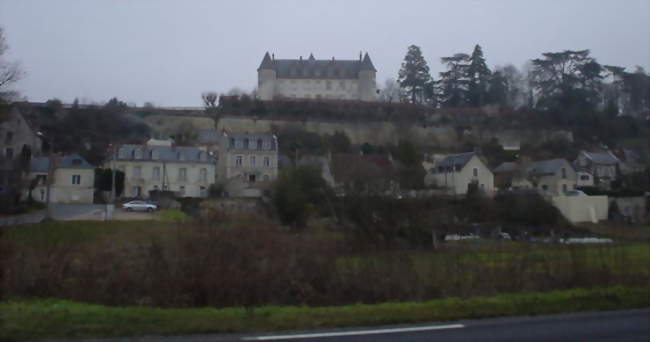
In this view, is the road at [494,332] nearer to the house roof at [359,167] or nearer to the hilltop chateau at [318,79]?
the house roof at [359,167]

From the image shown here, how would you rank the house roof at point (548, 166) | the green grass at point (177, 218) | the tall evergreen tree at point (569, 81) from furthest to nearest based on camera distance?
the tall evergreen tree at point (569, 81) → the house roof at point (548, 166) → the green grass at point (177, 218)

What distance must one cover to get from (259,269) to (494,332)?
3585 millimetres

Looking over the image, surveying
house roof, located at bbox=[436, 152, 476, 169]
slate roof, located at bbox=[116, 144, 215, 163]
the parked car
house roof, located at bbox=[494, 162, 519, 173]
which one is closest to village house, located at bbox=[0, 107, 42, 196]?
slate roof, located at bbox=[116, 144, 215, 163]

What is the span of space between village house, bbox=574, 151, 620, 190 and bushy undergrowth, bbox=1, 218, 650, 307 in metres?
38.4

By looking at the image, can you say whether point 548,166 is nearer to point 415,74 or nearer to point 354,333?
point 415,74

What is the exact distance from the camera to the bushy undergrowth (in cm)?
789

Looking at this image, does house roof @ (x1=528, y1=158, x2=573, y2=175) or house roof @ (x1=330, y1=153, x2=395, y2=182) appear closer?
house roof @ (x1=330, y1=153, x2=395, y2=182)

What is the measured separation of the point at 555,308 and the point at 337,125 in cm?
5056

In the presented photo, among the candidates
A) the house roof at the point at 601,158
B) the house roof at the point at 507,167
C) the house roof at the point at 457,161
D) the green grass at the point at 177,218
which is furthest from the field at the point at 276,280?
the house roof at the point at 601,158

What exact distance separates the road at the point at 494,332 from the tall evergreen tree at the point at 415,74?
63.2 m

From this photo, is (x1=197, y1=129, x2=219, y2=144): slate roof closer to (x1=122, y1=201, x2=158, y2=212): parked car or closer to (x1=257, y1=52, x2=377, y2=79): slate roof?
(x1=122, y1=201, x2=158, y2=212): parked car

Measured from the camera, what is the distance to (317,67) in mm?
75938

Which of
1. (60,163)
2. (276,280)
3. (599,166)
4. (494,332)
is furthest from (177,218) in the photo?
(599,166)

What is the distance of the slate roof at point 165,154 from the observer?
124 feet
